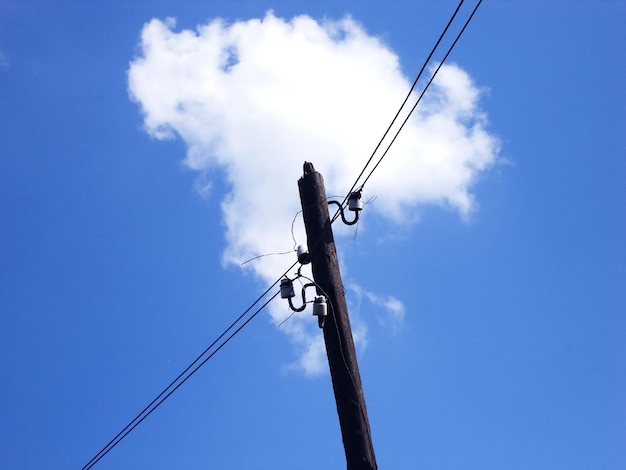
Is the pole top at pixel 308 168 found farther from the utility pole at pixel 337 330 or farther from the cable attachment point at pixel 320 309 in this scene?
the cable attachment point at pixel 320 309

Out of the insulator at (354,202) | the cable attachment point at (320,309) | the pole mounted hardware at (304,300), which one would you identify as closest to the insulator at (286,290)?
the pole mounted hardware at (304,300)

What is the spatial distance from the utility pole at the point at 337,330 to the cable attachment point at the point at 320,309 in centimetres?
6

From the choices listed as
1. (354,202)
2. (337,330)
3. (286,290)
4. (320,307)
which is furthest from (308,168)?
(337,330)

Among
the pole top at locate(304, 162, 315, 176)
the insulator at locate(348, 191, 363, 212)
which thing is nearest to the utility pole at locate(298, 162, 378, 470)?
the pole top at locate(304, 162, 315, 176)

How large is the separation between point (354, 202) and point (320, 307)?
140cm

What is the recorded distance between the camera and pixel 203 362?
9086mm

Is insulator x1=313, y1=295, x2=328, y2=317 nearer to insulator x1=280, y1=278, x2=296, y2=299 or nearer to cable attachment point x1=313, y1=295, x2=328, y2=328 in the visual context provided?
cable attachment point x1=313, y1=295, x2=328, y2=328

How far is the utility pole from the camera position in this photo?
6281mm

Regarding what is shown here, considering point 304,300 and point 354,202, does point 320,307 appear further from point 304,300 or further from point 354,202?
point 354,202

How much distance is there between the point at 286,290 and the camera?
7633 millimetres

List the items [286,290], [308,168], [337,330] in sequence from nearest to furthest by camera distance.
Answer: [337,330], [286,290], [308,168]

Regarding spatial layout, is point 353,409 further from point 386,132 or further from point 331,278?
point 386,132

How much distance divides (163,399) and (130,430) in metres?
0.76

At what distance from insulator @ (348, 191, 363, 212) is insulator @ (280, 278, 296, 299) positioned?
42.9 inches
